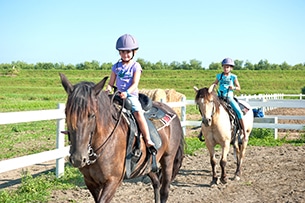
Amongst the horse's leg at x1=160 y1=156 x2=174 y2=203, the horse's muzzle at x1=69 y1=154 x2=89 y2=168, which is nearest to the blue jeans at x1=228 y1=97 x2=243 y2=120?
the horse's leg at x1=160 y1=156 x2=174 y2=203

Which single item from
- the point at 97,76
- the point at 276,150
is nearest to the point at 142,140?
the point at 276,150

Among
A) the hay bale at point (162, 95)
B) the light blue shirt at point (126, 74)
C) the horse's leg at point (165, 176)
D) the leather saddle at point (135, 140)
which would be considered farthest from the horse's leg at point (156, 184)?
the hay bale at point (162, 95)

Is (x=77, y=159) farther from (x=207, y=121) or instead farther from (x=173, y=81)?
(x=173, y=81)

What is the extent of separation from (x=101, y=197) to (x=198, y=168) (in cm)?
566

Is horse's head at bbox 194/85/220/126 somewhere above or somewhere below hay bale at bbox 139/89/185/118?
above

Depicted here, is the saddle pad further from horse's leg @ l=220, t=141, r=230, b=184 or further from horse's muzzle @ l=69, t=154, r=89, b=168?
horse's leg @ l=220, t=141, r=230, b=184

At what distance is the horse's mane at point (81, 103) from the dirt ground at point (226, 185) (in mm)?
3030

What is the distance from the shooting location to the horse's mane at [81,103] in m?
3.60

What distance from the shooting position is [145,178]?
8.15 m

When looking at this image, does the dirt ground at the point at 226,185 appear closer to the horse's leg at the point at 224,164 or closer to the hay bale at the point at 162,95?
the horse's leg at the point at 224,164

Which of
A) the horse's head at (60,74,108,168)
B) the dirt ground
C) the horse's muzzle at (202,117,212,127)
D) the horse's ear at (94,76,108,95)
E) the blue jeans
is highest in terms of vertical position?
the horse's ear at (94,76,108,95)

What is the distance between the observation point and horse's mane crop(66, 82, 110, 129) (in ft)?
11.8

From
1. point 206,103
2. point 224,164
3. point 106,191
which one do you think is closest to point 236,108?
point 206,103

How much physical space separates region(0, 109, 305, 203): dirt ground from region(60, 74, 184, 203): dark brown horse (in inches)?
80.3
